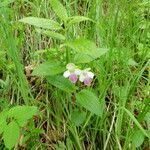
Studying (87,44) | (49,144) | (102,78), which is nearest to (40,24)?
(87,44)

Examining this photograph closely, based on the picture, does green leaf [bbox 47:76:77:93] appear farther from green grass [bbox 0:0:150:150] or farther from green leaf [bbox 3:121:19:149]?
green leaf [bbox 3:121:19:149]

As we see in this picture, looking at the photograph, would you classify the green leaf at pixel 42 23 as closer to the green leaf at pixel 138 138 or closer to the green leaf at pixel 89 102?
the green leaf at pixel 89 102

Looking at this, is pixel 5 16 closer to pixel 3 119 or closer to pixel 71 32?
pixel 71 32

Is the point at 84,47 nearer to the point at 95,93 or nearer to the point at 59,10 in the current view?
the point at 59,10

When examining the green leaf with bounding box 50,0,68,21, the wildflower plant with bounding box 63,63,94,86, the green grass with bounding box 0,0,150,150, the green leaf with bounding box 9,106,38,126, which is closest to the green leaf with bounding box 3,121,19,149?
the green leaf with bounding box 9,106,38,126

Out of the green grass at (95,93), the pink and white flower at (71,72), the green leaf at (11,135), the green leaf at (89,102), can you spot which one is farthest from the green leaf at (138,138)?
the green leaf at (11,135)

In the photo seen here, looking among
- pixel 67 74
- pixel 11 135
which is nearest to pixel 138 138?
pixel 67 74

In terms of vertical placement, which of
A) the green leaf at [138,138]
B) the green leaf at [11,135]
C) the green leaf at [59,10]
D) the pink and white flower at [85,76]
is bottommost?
the green leaf at [138,138]
